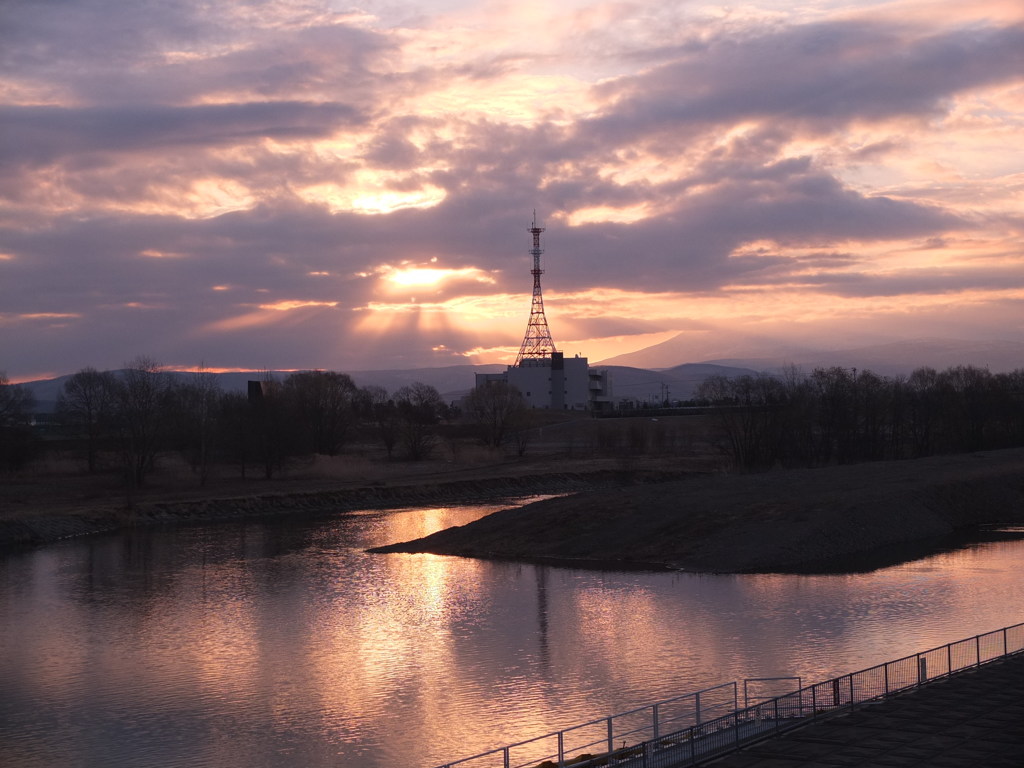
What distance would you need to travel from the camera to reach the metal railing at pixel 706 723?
1728cm

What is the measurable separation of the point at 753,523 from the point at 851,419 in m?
49.4

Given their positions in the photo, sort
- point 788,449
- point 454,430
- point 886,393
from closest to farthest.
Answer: point 788,449 < point 886,393 < point 454,430

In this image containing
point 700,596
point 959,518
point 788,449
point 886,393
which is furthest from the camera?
point 886,393

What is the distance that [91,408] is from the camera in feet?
287

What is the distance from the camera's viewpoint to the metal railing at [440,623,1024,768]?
1728cm

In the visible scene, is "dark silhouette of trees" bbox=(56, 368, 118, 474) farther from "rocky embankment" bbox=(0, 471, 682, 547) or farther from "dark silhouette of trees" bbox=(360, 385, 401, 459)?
"dark silhouette of trees" bbox=(360, 385, 401, 459)

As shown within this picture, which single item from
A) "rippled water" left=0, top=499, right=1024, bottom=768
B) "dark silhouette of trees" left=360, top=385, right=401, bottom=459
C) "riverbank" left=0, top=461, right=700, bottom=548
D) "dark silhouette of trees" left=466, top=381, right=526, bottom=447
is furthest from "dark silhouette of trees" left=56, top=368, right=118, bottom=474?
"dark silhouette of trees" left=466, top=381, right=526, bottom=447

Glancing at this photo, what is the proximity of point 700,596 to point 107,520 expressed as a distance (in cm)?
4170

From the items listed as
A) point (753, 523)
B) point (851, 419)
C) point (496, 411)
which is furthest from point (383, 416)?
point (753, 523)

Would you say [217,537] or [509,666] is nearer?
[509,666]

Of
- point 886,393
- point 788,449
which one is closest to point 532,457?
point 788,449

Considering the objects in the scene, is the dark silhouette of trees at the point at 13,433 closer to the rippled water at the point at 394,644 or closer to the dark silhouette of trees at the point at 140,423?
the dark silhouette of trees at the point at 140,423

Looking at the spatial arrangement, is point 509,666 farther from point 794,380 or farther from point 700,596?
point 794,380

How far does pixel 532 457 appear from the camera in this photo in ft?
341
